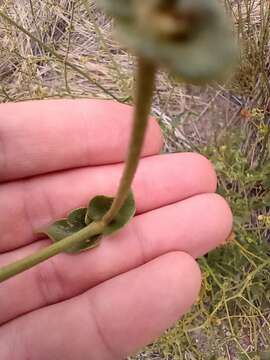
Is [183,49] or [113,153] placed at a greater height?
[183,49]

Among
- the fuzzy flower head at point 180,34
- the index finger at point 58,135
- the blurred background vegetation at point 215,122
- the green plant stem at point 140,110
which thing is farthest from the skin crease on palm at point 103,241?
the fuzzy flower head at point 180,34

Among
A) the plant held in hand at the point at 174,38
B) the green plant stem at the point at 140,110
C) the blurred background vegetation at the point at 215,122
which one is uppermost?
the plant held in hand at the point at 174,38

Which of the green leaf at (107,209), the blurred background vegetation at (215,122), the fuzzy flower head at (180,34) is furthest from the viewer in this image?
the blurred background vegetation at (215,122)

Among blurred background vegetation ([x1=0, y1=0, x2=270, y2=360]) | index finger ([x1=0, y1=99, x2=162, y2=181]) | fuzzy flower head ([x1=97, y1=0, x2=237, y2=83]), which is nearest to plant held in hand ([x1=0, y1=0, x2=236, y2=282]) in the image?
fuzzy flower head ([x1=97, y1=0, x2=237, y2=83])

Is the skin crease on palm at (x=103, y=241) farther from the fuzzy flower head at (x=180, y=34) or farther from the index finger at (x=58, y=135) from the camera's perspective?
the fuzzy flower head at (x=180, y=34)

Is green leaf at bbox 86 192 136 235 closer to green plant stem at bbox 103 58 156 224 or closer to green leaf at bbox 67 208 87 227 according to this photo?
green leaf at bbox 67 208 87 227

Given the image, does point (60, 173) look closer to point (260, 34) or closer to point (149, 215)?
point (149, 215)

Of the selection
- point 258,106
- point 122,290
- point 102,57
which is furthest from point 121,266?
point 102,57
